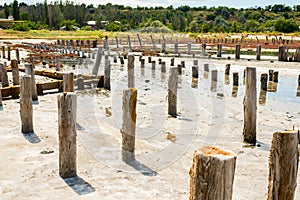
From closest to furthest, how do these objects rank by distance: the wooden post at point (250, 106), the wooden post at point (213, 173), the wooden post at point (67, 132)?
the wooden post at point (213, 173) < the wooden post at point (67, 132) < the wooden post at point (250, 106)

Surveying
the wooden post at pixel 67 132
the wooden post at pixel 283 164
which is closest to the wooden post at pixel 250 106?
the wooden post at pixel 283 164

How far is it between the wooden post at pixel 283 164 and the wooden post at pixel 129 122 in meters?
3.27

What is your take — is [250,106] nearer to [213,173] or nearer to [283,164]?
[283,164]

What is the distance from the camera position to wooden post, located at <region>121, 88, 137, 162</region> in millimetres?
7211

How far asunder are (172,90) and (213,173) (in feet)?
27.0

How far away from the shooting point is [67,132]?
6465 mm

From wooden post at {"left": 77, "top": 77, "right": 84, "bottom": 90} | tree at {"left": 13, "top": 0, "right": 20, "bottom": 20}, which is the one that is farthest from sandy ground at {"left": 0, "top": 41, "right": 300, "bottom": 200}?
tree at {"left": 13, "top": 0, "right": 20, "bottom": 20}

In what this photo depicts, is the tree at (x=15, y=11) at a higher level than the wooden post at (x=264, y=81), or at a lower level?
higher

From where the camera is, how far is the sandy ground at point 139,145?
20.6 feet

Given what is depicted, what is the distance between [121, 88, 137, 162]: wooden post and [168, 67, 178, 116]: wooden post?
4.33m

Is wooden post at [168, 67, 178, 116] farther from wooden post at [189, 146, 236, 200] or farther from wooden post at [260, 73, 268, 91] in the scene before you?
wooden post at [260, 73, 268, 91]

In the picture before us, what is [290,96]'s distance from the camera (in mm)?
17469

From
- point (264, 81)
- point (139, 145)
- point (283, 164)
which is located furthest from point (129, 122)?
point (264, 81)

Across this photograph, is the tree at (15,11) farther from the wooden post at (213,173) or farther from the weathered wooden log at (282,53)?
the wooden post at (213,173)
